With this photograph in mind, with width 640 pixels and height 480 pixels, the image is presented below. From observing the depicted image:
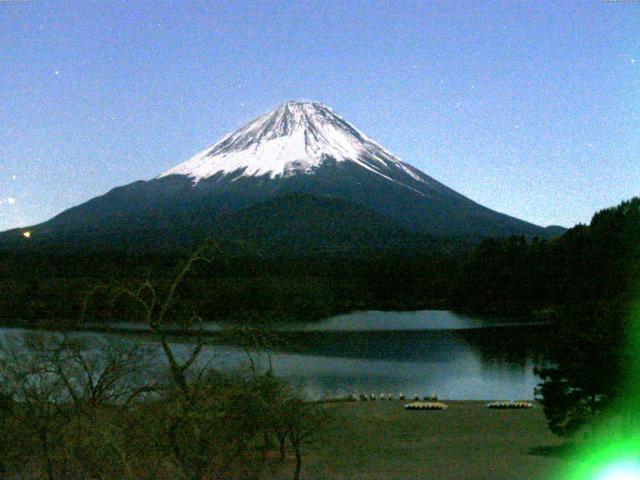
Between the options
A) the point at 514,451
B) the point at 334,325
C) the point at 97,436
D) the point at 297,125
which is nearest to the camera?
the point at 97,436

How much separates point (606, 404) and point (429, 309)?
160ft

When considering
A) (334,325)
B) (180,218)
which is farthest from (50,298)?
(180,218)

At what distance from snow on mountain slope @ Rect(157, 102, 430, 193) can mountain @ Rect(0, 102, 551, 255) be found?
19cm

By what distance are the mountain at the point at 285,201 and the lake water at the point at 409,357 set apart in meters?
46.2

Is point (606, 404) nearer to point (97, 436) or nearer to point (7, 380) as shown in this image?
point (97, 436)

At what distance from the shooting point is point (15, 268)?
66250 mm

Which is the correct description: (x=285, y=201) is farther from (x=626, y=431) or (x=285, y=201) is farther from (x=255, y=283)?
(x=626, y=431)

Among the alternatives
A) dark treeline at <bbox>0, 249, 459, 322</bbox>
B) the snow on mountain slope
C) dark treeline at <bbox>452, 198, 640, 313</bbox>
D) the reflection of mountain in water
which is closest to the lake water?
the reflection of mountain in water

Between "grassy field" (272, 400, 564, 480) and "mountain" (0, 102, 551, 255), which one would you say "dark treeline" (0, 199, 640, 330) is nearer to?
"mountain" (0, 102, 551, 255)

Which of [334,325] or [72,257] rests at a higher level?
[72,257]

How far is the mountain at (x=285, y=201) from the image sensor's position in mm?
102875

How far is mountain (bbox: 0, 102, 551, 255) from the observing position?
103 m

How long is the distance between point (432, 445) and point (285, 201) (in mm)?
100271

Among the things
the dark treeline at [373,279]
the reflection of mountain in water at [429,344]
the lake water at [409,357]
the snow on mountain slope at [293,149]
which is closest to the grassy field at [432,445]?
the lake water at [409,357]
